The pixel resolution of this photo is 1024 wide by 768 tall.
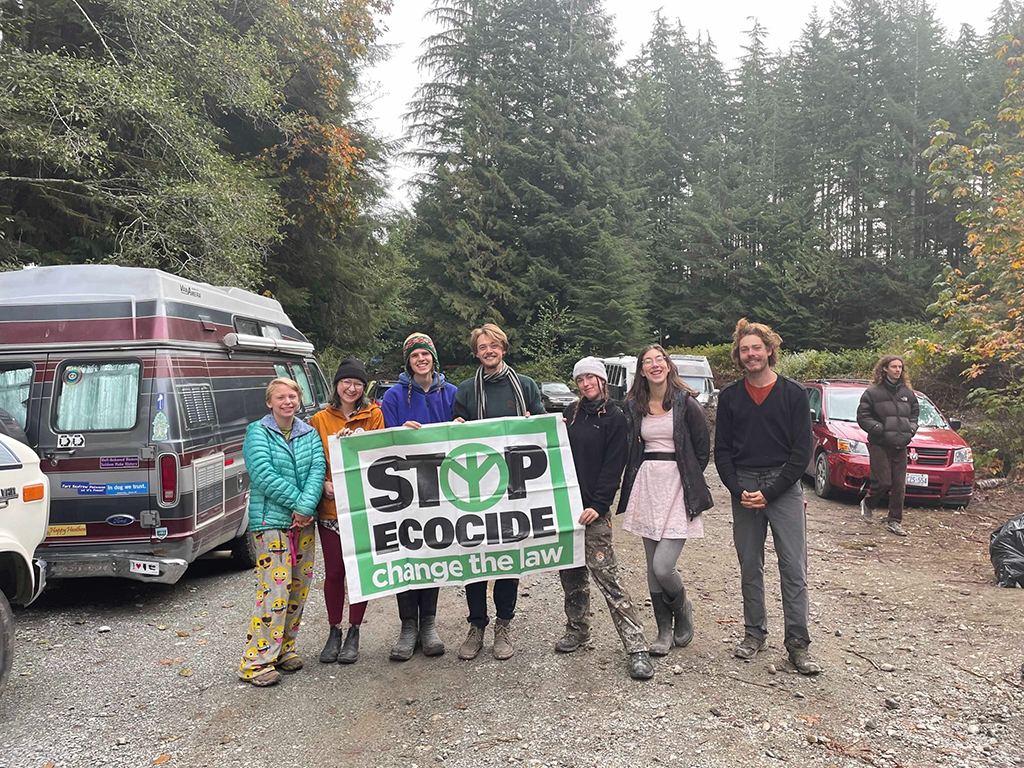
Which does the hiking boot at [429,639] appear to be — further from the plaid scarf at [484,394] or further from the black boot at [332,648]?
the plaid scarf at [484,394]

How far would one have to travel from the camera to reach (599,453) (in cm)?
473

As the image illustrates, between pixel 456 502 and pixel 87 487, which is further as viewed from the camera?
pixel 87 487

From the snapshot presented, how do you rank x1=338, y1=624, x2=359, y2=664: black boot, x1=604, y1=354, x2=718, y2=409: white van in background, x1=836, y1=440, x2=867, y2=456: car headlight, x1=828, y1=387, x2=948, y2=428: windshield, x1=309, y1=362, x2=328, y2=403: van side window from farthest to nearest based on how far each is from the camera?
x1=604, y1=354, x2=718, y2=409: white van in background < x1=828, y1=387, x2=948, y2=428: windshield < x1=836, y1=440, x2=867, y2=456: car headlight < x1=309, y1=362, x2=328, y2=403: van side window < x1=338, y1=624, x2=359, y2=664: black boot

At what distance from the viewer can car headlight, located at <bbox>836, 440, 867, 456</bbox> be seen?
10.5 meters

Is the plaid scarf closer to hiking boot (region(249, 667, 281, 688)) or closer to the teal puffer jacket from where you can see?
the teal puffer jacket

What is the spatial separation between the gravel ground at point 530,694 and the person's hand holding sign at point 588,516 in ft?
3.02

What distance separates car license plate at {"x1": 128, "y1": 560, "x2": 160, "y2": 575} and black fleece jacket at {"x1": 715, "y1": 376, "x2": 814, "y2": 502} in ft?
13.8

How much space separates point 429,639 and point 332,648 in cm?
62

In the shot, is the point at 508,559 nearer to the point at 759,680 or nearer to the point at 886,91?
the point at 759,680

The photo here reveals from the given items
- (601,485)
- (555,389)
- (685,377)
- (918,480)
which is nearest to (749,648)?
(601,485)

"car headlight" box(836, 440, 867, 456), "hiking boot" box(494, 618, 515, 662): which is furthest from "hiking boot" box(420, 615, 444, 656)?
"car headlight" box(836, 440, 867, 456)

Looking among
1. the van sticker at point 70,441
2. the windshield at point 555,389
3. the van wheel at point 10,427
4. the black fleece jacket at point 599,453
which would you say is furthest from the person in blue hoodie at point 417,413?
the windshield at point 555,389

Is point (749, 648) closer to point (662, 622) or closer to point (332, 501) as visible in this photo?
point (662, 622)

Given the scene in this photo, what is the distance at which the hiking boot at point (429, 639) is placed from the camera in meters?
4.82
